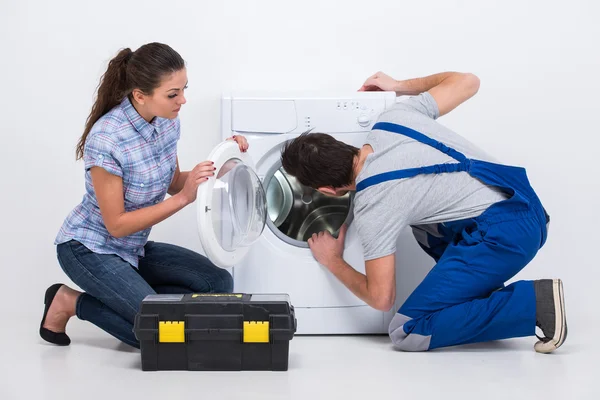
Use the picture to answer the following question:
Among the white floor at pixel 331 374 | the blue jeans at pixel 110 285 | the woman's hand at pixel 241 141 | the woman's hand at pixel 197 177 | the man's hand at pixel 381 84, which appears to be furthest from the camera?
the man's hand at pixel 381 84

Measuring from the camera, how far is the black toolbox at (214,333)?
7.84 ft

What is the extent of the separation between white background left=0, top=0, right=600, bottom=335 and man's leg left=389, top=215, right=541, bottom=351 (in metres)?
0.93

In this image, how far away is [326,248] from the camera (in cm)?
289

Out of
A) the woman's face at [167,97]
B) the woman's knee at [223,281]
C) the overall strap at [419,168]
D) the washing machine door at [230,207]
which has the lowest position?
the woman's knee at [223,281]

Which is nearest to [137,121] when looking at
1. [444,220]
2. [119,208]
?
[119,208]

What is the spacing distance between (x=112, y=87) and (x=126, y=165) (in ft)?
0.86

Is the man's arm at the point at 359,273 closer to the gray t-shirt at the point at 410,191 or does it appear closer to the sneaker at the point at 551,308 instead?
the gray t-shirt at the point at 410,191

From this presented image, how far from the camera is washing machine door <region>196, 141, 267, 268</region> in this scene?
2.38m

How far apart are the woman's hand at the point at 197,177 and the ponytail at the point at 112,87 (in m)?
0.39

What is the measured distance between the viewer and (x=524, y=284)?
264 centimetres

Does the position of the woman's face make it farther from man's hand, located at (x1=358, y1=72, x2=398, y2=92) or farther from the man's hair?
man's hand, located at (x1=358, y1=72, x2=398, y2=92)

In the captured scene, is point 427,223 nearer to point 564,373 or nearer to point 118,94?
point 564,373

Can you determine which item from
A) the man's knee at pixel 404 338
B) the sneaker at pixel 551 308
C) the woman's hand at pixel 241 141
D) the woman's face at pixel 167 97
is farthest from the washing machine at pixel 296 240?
the sneaker at pixel 551 308

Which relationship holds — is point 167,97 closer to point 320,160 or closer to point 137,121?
point 137,121
